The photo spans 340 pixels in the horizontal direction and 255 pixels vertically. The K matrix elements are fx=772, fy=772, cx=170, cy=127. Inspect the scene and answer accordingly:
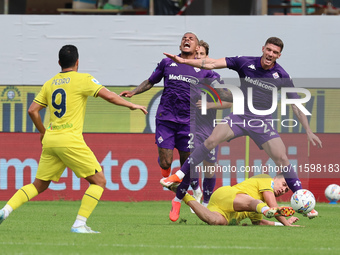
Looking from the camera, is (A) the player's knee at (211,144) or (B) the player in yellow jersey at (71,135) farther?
(A) the player's knee at (211,144)

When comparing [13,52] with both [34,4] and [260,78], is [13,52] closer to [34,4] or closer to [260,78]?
[34,4]

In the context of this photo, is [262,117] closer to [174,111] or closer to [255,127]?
[255,127]

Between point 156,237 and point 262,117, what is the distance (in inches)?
96.2

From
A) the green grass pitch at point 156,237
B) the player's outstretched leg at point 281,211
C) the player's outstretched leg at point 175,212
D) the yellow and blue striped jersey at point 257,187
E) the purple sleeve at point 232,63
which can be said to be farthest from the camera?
the player's outstretched leg at point 175,212

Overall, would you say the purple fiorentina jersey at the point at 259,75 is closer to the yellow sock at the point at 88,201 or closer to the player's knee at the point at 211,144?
the player's knee at the point at 211,144

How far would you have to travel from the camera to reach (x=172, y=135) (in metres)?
10.4

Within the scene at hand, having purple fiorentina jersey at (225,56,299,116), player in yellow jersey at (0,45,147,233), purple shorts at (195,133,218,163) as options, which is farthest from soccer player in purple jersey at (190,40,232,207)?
player in yellow jersey at (0,45,147,233)

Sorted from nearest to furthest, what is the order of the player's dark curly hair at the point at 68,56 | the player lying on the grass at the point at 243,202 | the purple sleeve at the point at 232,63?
1. the player's dark curly hair at the point at 68,56
2. the player lying on the grass at the point at 243,202
3. the purple sleeve at the point at 232,63

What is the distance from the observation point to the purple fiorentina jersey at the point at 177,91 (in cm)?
1042

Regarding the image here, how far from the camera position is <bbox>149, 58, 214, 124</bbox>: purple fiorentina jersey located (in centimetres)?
1042

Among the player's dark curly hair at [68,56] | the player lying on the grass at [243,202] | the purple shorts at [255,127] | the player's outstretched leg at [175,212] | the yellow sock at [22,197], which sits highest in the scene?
the player's dark curly hair at [68,56]

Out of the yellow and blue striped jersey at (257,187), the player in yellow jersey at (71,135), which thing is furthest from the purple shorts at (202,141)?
the player in yellow jersey at (71,135)

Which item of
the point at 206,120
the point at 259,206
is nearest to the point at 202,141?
the point at 206,120

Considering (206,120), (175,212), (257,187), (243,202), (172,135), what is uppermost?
(206,120)
